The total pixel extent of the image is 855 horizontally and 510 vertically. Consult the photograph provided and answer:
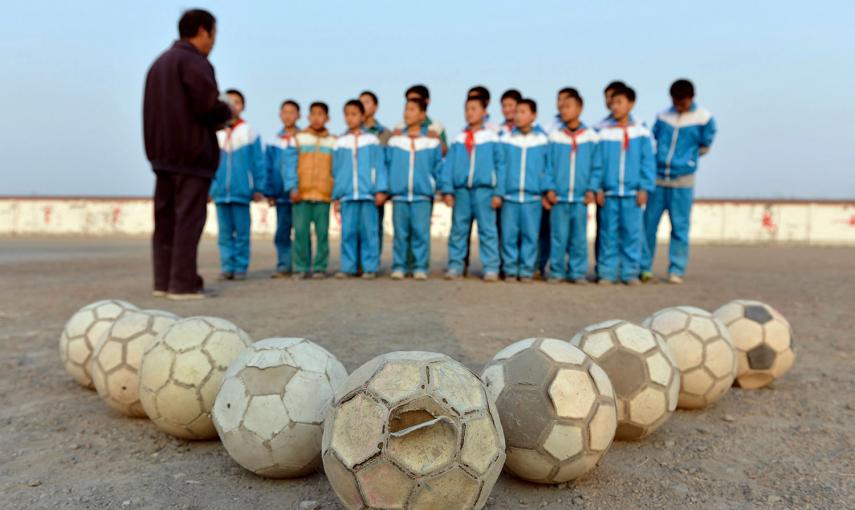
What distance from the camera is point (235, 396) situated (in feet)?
7.33

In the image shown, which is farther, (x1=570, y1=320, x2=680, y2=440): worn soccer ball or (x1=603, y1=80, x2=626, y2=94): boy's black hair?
(x1=603, y1=80, x2=626, y2=94): boy's black hair

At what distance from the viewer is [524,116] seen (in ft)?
24.5

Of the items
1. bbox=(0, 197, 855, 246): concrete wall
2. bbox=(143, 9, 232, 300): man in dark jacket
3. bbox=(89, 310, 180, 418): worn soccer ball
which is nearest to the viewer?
bbox=(89, 310, 180, 418): worn soccer ball

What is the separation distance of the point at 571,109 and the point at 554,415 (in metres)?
5.95


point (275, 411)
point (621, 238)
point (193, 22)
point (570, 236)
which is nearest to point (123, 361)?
point (275, 411)

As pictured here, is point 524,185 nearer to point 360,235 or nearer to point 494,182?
point 494,182

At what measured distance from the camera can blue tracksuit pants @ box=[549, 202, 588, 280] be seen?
7.57 m

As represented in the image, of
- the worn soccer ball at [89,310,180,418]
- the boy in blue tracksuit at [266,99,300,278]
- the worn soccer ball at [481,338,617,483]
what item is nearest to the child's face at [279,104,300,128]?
the boy in blue tracksuit at [266,99,300,278]

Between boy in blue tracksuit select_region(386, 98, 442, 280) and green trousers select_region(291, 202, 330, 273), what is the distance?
103 centimetres

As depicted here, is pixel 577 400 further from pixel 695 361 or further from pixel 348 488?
pixel 695 361

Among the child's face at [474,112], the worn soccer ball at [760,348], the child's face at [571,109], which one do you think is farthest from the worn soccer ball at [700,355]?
the child's face at [474,112]

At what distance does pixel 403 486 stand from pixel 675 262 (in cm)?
698

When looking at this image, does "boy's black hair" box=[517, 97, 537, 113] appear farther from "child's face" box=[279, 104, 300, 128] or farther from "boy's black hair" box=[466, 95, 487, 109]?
"child's face" box=[279, 104, 300, 128]

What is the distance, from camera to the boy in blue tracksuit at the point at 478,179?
24.1ft
